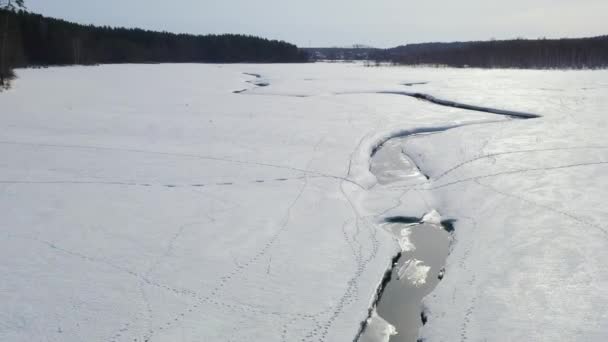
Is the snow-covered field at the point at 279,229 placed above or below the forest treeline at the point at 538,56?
below

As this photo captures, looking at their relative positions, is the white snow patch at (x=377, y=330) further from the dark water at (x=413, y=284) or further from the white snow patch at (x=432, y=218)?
the white snow patch at (x=432, y=218)

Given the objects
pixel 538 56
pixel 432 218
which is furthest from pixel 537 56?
pixel 432 218

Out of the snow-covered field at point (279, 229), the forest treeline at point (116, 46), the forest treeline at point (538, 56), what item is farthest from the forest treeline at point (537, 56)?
the snow-covered field at point (279, 229)

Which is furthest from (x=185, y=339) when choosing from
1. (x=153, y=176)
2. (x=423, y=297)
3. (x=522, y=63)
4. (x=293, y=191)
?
(x=522, y=63)

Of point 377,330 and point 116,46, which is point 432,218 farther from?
point 116,46

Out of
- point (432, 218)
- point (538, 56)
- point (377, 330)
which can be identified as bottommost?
point (377, 330)
